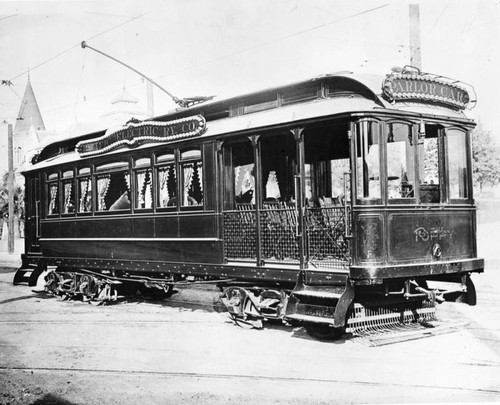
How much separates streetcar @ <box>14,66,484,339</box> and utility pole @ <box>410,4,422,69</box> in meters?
2.53

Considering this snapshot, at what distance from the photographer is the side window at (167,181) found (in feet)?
32.4

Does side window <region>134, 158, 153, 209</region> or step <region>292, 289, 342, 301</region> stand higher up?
side window <region>134, 158, 153, 209</region>

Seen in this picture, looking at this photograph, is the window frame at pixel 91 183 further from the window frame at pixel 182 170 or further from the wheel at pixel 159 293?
the window frame at pixel 182 170

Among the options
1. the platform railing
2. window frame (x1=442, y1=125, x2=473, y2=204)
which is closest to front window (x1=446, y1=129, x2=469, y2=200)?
window frame (x1=442, y1=125, x2=473, y2=204)

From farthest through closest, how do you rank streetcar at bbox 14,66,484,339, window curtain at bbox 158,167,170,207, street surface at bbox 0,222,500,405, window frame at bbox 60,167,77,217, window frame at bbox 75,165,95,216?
window frame at bbox 60,167,77,217, window frame at bbox 75,165,95,216, window curtain at bbox 158,167,170,207, streetcar at bbox 14,66,484,339, street surface at bbox 0,222,500,405

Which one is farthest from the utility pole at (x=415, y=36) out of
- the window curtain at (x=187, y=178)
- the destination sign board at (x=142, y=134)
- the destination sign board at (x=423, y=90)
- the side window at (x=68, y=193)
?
the side window at (x=68, y=193)

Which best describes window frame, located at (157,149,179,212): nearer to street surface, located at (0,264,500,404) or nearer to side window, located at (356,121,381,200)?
street surface, located at (0,264,500,404)

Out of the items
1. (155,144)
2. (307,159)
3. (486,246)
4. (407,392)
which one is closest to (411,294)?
(407,392)

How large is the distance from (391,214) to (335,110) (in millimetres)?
1495

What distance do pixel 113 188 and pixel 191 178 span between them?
2476 millimetres

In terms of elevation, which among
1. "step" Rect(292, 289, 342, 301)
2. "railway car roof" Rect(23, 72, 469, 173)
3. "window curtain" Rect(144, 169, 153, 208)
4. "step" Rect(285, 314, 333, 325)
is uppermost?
"railway car roof" Rect(23, 72, 469, 173)

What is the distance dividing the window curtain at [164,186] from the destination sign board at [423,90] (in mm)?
4195

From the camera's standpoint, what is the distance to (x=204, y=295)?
509 inches

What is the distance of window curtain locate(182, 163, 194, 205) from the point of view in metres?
9.52
